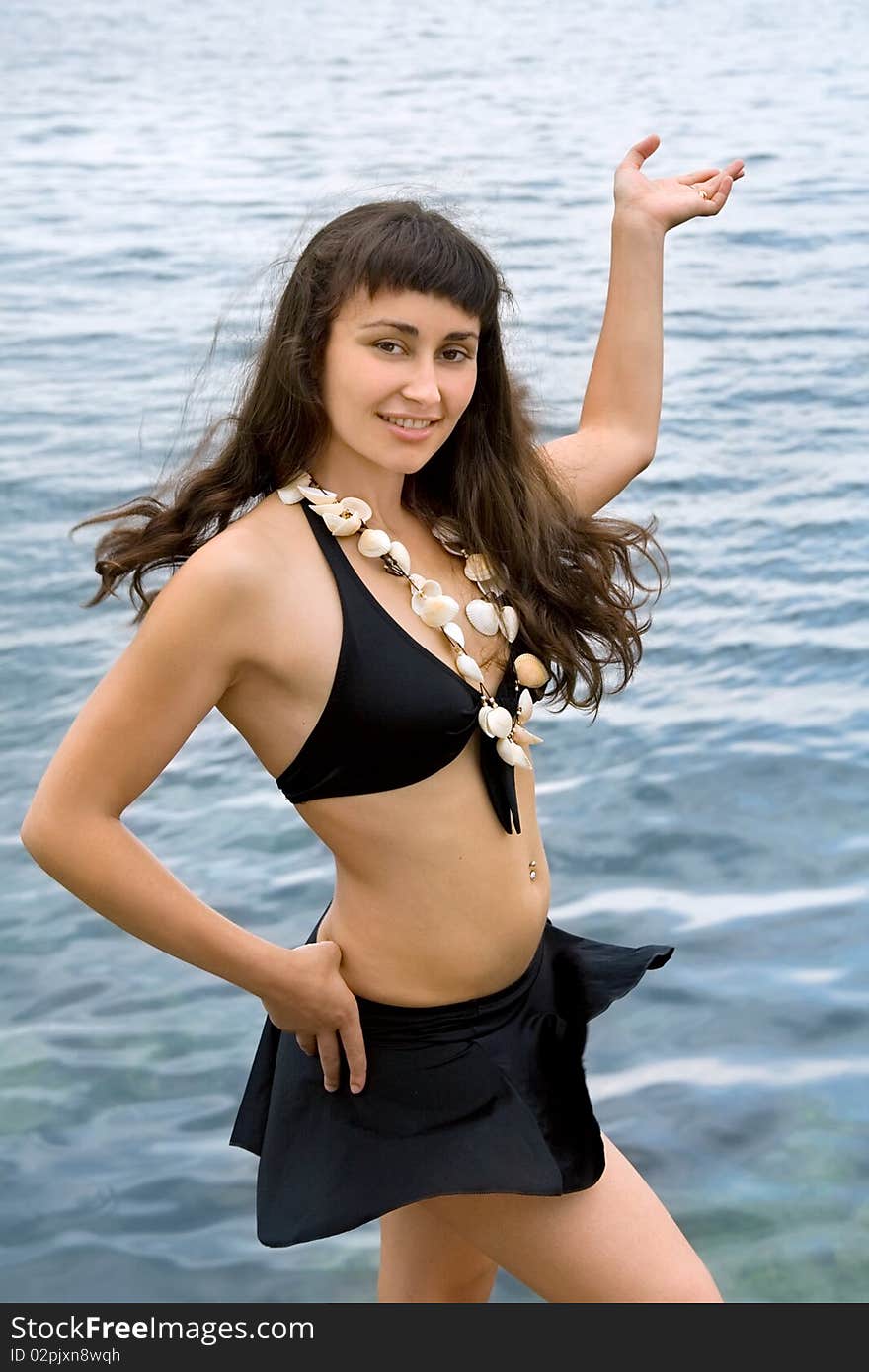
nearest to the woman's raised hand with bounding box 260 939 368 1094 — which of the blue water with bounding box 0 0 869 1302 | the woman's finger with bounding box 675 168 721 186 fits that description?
the blue water with bounding box 0 0 869 1302

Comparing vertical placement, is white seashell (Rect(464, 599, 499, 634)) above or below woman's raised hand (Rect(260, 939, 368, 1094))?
above

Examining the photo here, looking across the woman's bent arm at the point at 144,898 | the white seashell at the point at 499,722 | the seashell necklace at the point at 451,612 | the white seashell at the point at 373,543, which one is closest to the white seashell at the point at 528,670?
the seashell necklace at the point at 451,612

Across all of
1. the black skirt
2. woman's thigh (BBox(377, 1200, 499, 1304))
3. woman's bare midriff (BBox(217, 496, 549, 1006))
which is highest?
woman's bare midriff (BBox(217, 496, 549, 1006))

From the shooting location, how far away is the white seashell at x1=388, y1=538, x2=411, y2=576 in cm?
221

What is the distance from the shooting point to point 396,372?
83.0 inches

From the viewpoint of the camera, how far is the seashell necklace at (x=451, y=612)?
217 centimetres

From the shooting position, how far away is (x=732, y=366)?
8664mm

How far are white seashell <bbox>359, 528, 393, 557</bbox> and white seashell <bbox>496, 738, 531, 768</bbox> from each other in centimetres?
27

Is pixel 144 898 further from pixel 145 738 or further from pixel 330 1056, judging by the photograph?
pixel 330 1056

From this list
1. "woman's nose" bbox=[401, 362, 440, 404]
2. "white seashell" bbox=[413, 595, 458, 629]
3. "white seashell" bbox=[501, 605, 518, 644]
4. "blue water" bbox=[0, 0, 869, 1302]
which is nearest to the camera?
"woman's nose" bbox=[401, 362, 440, 404]

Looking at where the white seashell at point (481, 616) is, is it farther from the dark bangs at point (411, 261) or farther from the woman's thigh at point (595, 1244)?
the woman's thigh at point (595, 1244)

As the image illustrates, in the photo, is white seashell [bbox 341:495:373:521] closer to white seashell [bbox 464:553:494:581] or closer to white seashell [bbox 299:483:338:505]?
white seashell [bbox 299:483:338:505]

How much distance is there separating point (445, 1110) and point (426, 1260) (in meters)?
0.42

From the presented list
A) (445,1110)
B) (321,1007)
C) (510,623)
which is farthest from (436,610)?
(445,1110)
